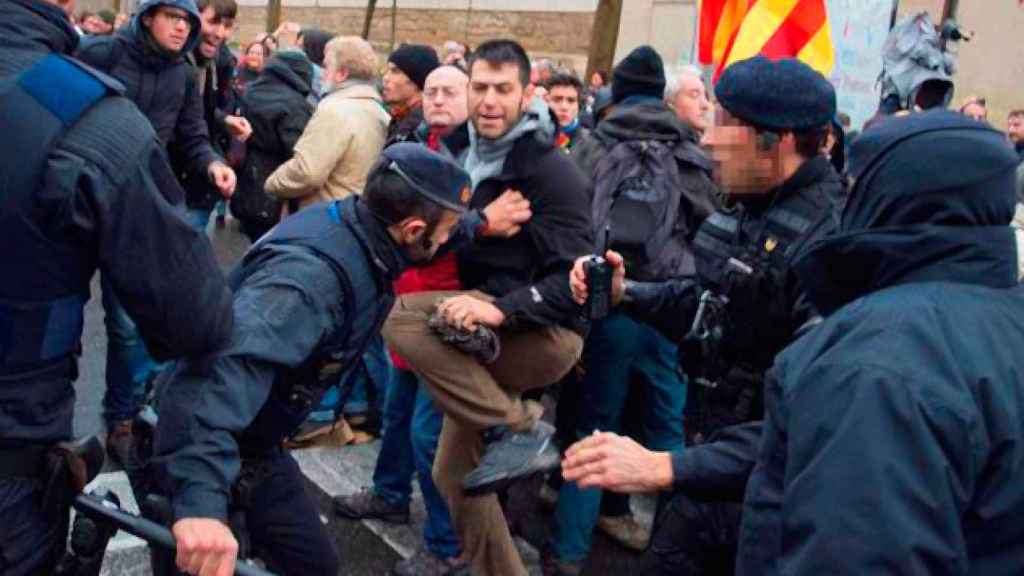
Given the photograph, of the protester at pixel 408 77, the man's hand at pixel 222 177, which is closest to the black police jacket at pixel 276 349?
the man's hand at pixel 222 177

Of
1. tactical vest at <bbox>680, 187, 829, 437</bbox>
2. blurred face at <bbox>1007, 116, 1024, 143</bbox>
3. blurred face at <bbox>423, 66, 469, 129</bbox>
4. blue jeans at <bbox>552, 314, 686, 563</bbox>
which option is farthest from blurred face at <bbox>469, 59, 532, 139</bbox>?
blurred face at <bbox>1007, 116, 1024, 143</bbox>

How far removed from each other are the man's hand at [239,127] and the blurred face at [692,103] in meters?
2.33

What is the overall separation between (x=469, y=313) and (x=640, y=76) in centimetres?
165

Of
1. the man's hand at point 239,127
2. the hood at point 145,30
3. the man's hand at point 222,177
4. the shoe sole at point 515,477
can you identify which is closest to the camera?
the shoe sole at point 515,477

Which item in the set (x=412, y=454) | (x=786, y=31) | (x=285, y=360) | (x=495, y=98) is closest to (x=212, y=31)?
(x=495, y=98)

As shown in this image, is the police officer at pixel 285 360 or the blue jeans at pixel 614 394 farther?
the blue jeans at pixel 614 394

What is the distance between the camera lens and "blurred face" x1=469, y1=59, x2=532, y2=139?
147 inches

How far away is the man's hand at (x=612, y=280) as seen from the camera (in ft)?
10.8

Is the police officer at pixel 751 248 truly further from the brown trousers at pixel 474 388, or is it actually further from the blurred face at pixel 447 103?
the blurred face at pixel 447 103

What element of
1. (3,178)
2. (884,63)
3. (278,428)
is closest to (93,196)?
(3,178)

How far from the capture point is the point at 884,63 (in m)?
7.32

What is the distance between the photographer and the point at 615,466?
7.71ft

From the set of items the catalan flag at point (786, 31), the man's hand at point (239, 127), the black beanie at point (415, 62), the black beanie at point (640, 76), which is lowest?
the man's hand at point (239, 127)

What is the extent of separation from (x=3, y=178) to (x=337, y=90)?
11.4ft
